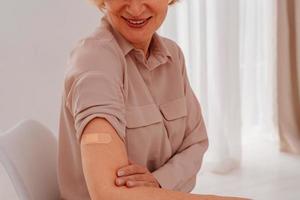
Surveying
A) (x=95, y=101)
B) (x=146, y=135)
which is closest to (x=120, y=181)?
(x=95, y=101)

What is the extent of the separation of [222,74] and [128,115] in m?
1.96

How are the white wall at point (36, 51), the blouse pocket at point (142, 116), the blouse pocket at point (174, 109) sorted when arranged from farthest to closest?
the white wall at point (36, 51) → the blouse pocket at point (174, 109) → the blouse pocket at point (142, 116)

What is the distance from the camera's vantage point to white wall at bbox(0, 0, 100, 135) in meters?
2.41

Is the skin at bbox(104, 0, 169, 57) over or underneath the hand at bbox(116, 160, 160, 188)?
over

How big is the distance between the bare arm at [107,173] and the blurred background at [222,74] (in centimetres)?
151

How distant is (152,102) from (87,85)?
28 cm

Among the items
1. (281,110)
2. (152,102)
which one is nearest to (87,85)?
(152,102)

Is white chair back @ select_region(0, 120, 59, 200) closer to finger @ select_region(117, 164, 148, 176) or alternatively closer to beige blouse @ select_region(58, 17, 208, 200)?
beige blouse @ select_region(58, 17, 208, 200)

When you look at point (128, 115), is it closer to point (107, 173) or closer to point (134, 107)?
point (134, 107)

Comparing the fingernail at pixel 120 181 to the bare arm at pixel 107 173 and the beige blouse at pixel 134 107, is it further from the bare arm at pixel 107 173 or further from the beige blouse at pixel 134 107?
the beige blouse at pixel 134 107

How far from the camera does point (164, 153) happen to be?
1280 mm

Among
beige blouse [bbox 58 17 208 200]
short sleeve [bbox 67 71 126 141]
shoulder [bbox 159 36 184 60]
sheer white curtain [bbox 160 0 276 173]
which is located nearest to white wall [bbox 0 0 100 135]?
sheer white curtain [bbox 160 0 276 173]

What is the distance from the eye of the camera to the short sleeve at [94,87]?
972 mm

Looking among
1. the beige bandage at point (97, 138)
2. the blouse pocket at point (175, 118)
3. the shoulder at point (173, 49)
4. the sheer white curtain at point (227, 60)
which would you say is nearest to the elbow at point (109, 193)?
the beige bandage at point (97, 138)
